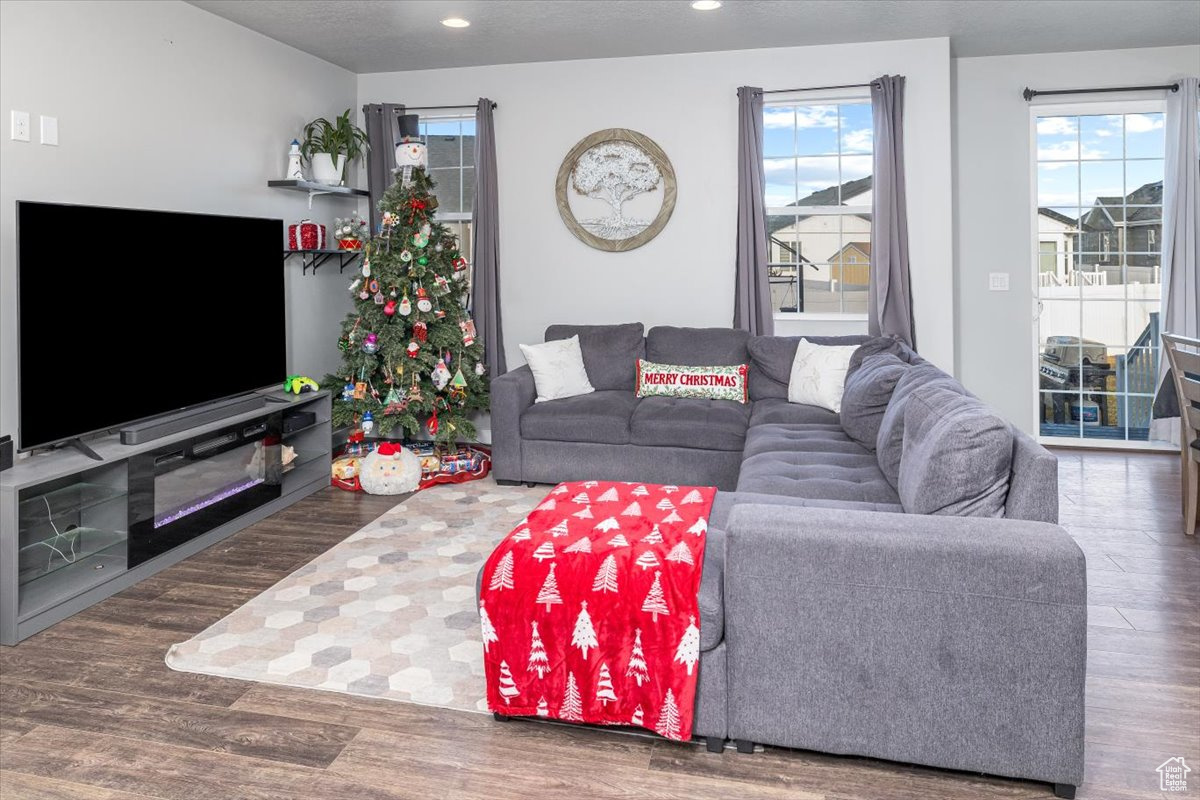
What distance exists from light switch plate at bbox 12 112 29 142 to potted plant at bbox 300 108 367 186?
1.98 metres

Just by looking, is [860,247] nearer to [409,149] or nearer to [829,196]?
[829,196]

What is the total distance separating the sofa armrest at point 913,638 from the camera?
1978mm

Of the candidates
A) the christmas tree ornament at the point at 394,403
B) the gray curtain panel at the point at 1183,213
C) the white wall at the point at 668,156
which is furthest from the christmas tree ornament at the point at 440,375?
the gray curtain panel at the point at 1183,213

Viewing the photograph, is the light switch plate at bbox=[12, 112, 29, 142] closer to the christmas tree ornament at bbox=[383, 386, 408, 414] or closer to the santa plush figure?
the santa plush figure

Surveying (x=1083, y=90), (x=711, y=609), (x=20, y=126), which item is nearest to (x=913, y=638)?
(x=711, y=609)

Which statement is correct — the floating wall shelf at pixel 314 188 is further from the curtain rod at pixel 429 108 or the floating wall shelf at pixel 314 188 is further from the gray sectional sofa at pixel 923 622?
the gray sectional sofa at pixel 923 622

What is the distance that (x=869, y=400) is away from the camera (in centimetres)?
378

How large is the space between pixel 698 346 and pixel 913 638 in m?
3.46

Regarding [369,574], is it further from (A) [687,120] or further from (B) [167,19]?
(A) [687,120]

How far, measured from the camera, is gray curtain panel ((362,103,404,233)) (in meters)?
6.03

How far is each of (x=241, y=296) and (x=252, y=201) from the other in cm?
87

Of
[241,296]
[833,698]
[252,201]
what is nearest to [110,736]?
[833,698]

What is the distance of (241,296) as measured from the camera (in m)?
4.43

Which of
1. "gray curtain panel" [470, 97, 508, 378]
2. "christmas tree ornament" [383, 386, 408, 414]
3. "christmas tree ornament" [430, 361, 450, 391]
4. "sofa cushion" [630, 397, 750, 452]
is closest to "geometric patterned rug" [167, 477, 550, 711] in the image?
"sofa cushion" [630, 397, 750, 452]
